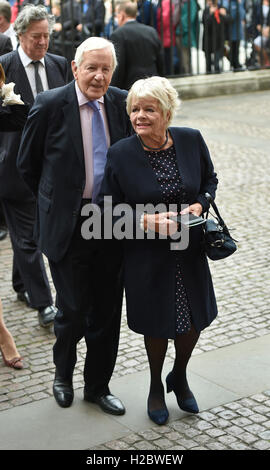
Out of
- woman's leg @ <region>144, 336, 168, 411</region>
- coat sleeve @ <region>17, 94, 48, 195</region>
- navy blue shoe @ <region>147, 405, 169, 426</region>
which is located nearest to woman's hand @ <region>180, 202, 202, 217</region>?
woman's leg @ <region>144, 336, 168, 411</region>

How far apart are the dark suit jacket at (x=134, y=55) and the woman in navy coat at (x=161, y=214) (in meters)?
5.65

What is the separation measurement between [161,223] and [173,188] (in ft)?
0.79

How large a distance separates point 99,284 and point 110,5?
36.6 ft

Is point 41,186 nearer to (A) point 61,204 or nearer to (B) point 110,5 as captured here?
(A) point 61,204

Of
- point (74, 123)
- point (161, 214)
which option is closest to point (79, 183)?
point (74, 123)

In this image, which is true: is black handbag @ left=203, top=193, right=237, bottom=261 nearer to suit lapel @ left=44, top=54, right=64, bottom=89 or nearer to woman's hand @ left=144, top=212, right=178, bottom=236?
woman's hand @ left=144, top=212, right=178, bottom=236

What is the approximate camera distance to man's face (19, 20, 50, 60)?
5.41 meters

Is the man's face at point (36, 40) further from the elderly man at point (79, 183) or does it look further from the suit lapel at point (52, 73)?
the elderly man at point (79, 183)

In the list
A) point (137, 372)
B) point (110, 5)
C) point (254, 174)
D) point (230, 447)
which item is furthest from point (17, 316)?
point (110, 5)

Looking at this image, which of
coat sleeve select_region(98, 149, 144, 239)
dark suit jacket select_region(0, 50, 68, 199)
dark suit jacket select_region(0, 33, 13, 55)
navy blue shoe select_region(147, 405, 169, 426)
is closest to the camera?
coat sleeve select_region(98, 149, 144, 239)

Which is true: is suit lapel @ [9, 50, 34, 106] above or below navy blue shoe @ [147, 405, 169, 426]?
above

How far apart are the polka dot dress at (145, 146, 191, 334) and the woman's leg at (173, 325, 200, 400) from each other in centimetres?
8

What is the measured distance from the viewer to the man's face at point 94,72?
391cm

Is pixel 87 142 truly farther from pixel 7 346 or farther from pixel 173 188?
pixel 7 346
